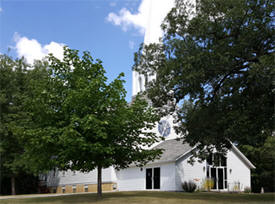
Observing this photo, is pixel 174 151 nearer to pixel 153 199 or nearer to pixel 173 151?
pixel 173 151

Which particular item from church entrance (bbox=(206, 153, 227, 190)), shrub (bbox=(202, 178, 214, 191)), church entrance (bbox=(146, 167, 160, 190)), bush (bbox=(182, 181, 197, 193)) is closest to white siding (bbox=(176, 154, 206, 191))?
shrub (bbox=(202, 178, 214, 191))

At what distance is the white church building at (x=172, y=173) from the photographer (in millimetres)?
28078

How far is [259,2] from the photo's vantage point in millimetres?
15336

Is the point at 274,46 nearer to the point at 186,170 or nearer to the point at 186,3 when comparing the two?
the point at 186,3

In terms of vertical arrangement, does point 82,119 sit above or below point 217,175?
above

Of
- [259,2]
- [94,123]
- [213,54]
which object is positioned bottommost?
[94,123]

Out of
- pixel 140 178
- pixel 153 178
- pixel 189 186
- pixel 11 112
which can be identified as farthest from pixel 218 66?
pixel 11 112

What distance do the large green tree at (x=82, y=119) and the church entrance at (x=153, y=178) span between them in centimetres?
1061

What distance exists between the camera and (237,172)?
31.3 metres

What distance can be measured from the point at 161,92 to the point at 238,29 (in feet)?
17.7

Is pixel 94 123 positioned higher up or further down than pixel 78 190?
higher up

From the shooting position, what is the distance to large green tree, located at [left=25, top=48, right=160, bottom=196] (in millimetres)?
16125

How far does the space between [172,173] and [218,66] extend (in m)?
14.4

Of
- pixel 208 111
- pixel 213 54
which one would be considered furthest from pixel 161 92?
pixel 213 54
